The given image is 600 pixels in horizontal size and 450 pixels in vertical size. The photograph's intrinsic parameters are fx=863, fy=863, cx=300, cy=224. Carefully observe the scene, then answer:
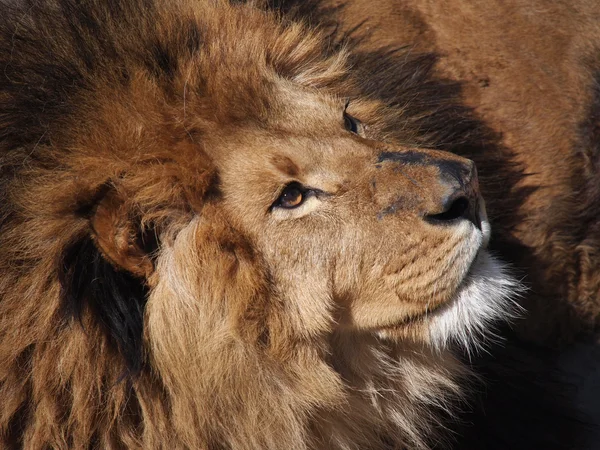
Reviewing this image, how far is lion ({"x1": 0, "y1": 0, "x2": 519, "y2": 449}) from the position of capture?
2.31 meters

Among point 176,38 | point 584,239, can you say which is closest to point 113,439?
point 176,38

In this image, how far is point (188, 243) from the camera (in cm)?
238

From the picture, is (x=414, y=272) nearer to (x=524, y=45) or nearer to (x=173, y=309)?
(x=173, y=309)

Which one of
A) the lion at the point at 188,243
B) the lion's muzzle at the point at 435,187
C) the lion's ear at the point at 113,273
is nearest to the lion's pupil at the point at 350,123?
the lion at the point at 188,243

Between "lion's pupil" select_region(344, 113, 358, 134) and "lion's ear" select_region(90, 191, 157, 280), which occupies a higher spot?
"lion's pupil" select_region(344, 113, 358, 134)

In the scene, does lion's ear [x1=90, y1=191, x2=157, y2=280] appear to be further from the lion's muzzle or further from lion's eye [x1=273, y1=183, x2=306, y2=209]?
the lion's muzzle

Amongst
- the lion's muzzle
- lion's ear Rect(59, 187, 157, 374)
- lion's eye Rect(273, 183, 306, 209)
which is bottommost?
lion's ear Rect(59, 187, 157, 374)

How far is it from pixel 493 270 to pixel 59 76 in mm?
1365

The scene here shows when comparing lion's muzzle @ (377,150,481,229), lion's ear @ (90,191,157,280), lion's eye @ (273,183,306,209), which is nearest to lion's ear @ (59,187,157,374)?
lion's ear @ (90,191,157,280)

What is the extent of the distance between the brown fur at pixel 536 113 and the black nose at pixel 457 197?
3.04 ft

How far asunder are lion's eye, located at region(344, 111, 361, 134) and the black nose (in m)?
0.42

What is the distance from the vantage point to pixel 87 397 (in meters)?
2.36

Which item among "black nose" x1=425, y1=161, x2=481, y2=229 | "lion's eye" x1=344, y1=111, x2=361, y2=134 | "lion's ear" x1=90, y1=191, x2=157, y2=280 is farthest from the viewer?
"lion's eye" x1=344, y1=111, x2=361, y2=134

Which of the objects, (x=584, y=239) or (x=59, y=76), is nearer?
(x=59, y=76)
